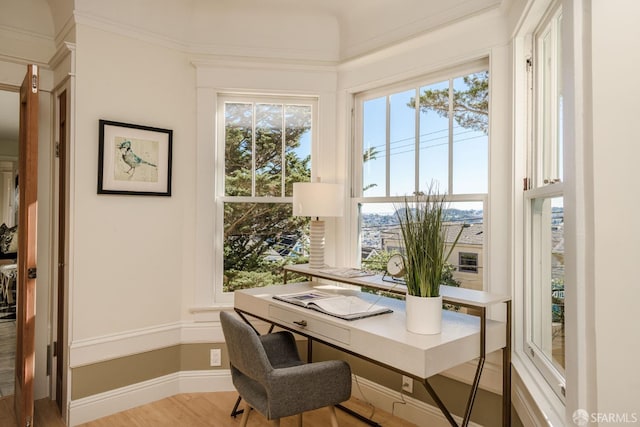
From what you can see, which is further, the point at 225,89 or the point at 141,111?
the point at 225,89

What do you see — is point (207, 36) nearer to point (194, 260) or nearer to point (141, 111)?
point (141, 111)

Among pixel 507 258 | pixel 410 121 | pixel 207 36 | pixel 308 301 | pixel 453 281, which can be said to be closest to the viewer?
pixel 507 258

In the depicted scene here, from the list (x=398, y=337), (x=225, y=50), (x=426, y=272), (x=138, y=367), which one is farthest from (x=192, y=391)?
(x=225, y=50)

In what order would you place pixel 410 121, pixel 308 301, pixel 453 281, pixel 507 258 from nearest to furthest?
pixel 507 258 → pixel 308 301 → pixel 453 281 → pixel 410 121

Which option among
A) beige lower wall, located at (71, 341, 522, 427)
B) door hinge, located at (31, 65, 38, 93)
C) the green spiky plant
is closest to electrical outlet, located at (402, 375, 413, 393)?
beige lower wall, located at (71, 341, 522, 427)

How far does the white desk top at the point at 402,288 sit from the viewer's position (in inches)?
72.7

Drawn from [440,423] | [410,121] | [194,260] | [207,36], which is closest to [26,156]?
[194,260]

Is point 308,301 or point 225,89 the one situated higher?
point 225,89

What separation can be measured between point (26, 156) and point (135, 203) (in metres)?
0.63

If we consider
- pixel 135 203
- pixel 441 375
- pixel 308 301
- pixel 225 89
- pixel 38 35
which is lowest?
pixel 441 375

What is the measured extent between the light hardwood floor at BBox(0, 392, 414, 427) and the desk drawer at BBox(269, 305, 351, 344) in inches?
28.6

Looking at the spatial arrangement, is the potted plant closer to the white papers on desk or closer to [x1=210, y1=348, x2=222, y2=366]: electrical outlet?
the white papers on desk

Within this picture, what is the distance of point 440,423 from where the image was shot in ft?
7.68

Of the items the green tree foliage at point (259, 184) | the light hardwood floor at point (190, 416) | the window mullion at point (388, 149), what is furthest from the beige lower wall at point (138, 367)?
the window mullion at point (388, 149)
